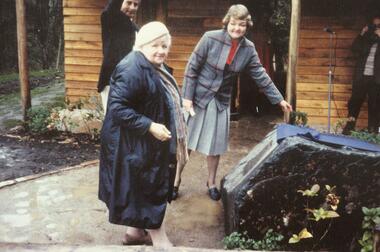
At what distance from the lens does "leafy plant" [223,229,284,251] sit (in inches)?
159

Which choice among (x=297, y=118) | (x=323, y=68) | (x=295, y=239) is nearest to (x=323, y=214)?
(x=295, y=239)

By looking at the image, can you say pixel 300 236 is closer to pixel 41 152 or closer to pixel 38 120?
pixel 41 152

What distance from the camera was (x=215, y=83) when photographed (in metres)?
5.06

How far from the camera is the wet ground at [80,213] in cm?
450

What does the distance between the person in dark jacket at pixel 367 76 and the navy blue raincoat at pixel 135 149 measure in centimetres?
530

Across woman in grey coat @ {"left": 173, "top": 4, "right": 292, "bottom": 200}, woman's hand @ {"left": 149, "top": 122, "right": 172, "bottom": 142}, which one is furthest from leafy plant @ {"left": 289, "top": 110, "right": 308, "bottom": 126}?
woman's hand @ {"left": 149, "top": 122, "right": 172, "bottom": 142}

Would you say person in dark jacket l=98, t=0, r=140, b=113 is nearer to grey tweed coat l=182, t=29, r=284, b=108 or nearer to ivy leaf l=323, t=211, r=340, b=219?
grey tweed coat l=182, t=29, r=284, b=108

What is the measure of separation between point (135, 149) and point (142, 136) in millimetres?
114

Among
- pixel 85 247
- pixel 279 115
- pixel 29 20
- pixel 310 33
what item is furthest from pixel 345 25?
pixel 29 20

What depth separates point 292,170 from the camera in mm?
A: 4023

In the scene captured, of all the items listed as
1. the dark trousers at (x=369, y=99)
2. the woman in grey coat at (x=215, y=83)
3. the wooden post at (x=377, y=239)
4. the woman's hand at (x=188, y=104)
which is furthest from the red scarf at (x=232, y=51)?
the dark trousers at (x=369, y=99)

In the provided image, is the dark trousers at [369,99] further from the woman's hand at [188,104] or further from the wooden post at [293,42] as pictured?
the woman's hand at [188,104]

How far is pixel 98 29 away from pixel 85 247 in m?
7.50

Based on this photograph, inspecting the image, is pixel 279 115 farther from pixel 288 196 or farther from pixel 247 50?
pixel 288 196
